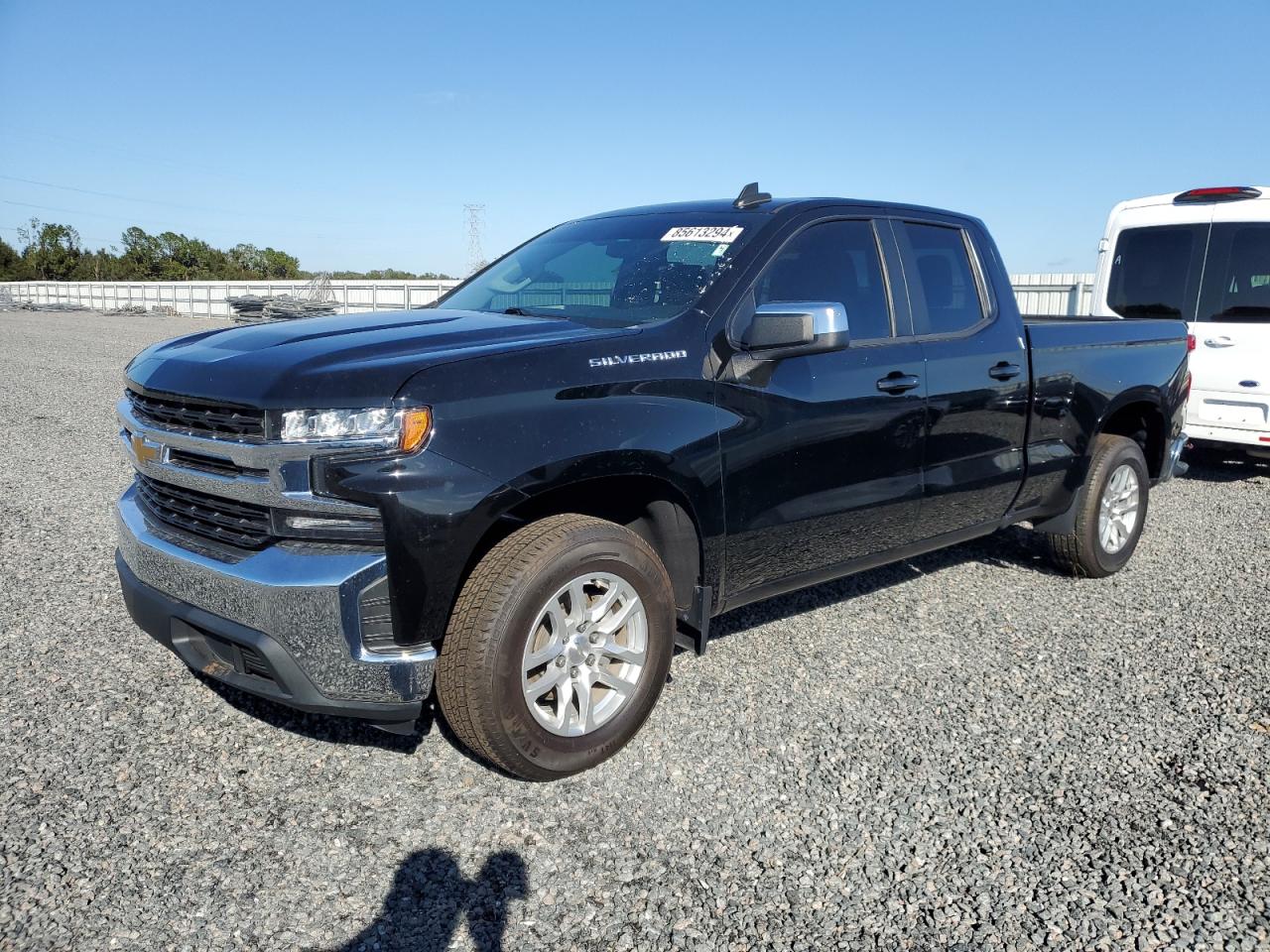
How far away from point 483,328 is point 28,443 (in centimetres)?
802

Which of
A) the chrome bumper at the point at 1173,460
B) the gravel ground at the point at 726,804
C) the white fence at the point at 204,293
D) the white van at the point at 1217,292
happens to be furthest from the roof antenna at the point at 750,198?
the white fence at the point at 204,293

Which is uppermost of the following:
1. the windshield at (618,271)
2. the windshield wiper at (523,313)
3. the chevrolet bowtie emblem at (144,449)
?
the windshield at (618,271)

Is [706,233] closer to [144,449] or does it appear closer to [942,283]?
[942,283]

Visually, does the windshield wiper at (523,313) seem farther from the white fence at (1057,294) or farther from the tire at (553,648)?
the white fence at (1057,294)

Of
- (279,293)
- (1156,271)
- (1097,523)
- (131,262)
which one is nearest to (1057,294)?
(1156,271)

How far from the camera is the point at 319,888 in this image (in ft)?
8.75

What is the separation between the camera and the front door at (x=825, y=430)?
3594mm

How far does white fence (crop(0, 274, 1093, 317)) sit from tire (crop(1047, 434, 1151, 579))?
921 cm

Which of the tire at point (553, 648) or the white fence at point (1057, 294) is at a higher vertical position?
the white fence at point (1057, 294)

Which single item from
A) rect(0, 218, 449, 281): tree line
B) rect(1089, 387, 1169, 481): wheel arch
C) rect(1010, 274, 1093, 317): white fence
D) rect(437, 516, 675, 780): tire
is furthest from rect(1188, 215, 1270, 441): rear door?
rect(0, 218, 449, 281): tree line

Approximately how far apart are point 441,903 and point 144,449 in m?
1.77

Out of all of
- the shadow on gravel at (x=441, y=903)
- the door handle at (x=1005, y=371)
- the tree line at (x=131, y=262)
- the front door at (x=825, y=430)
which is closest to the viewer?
the shadow on gravel at (x=441, y=903)

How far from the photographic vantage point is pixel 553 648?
3.14 m

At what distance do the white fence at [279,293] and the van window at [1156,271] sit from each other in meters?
5.64
